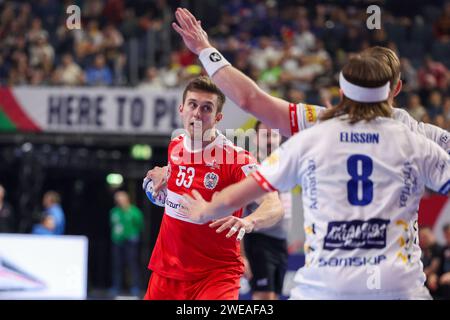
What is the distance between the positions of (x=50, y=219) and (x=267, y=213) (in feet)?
41.4

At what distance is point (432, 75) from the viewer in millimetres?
19266

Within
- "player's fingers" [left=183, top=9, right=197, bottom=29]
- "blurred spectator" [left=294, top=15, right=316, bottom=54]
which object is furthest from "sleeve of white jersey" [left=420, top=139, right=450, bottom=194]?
"blurred spectator" [left=294, top=15, right=316, bottom=54]

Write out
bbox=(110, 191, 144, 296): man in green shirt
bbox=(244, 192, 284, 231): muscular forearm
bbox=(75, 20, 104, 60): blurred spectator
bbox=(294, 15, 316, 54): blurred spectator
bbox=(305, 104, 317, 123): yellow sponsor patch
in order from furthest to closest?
bbox=(75, 20, 104, 60): blurred spectator < bbox=(294, 15, 316, 54): blurred spectator < bbox=(110, 191, 144, 296): man in green shirt < bbox=(244, 192, 284, 231): muscular forearm < bbox=(305, 104, 317, 123): yellow sponsor patch

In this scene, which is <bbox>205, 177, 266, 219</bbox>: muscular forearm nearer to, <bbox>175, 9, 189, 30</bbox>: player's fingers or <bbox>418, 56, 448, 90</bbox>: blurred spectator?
<bbox>175, 9, 189, 30</bbox>: player's fingers

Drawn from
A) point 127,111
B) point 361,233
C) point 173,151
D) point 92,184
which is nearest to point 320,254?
point 361,233

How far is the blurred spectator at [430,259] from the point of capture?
1373 centimetres

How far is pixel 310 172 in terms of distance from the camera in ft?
16.1

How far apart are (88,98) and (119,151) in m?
1.47

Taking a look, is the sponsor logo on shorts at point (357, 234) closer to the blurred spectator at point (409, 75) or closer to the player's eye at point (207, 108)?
the player's eye at point (207, 108)

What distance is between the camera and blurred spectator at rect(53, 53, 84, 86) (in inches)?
795

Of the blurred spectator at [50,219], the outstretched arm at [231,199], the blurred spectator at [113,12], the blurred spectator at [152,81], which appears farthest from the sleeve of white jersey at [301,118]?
the blurred spectator at [113,12]

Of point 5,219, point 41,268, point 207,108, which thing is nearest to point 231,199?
point 207,108

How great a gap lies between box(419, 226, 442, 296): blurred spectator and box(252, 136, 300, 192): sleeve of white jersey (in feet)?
30.9
